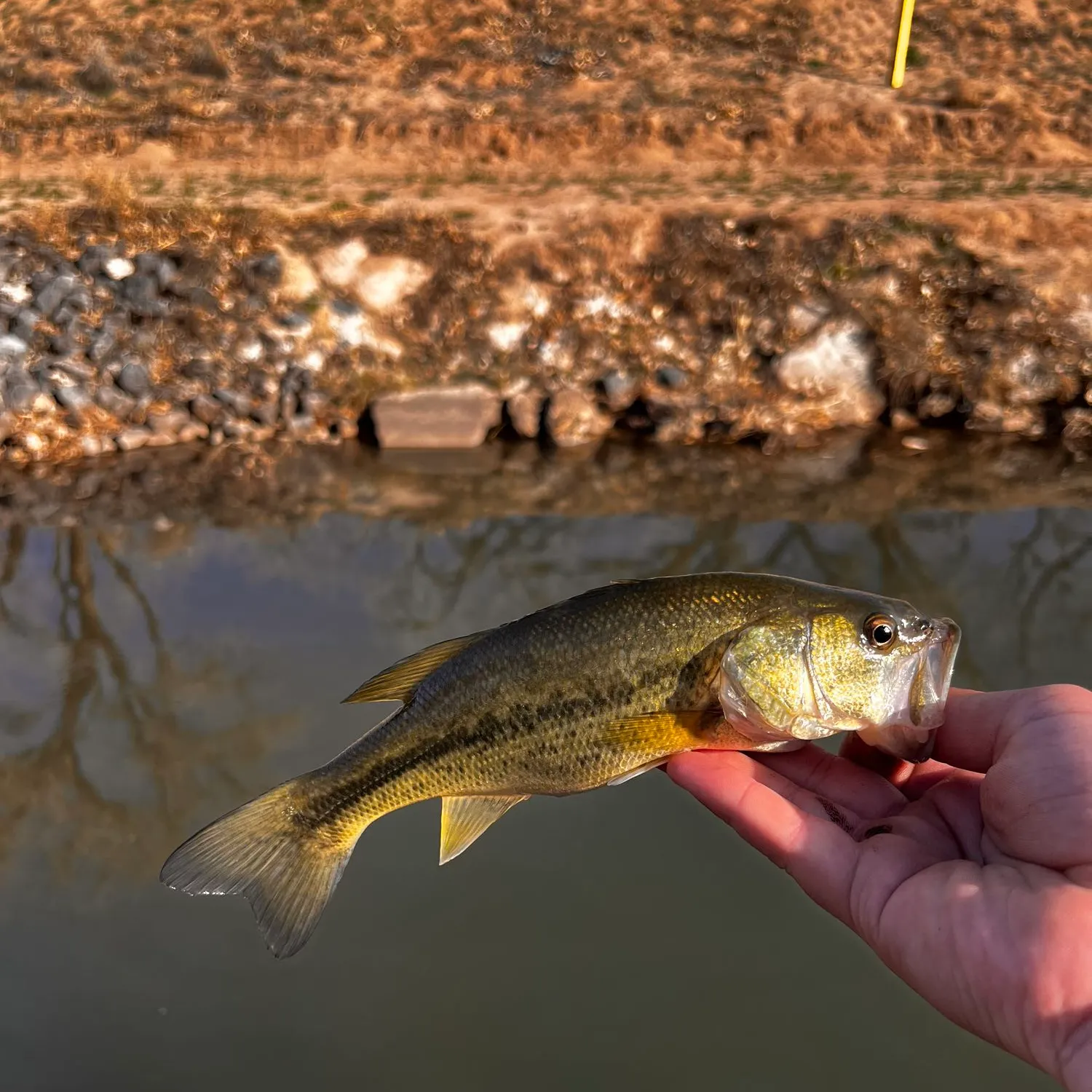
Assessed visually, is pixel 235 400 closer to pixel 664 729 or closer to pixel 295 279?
pixel 295 279

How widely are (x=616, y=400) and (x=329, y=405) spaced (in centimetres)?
293

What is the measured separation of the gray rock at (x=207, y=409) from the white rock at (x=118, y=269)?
1735 millimetres

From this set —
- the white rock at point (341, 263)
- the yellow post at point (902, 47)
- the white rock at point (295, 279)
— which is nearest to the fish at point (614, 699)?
the white rock at point (295, 279)

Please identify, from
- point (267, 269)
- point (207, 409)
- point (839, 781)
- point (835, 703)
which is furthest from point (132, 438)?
point (835, 703)

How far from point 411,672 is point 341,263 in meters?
7.76

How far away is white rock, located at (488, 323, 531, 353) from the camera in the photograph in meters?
9.77

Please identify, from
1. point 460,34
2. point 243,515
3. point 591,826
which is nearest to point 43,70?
point 460,34

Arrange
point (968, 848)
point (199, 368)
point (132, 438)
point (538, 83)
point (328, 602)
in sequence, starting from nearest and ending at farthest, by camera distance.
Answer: point (968, 848)
point (328, 602)
point (132, 438)
point (199, 368)
point (538, 83)

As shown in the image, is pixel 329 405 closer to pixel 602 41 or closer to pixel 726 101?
pixel 726 101

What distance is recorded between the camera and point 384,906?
4832 millimetres

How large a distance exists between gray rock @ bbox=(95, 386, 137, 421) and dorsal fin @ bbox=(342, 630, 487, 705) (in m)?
7.18

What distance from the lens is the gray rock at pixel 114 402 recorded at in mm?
9461

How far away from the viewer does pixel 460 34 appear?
16766 mm

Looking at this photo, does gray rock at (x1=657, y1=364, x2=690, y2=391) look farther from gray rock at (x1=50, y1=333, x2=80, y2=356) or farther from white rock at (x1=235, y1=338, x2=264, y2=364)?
gray rock at (x1=50, y1=333, x2=80, y2=356)
